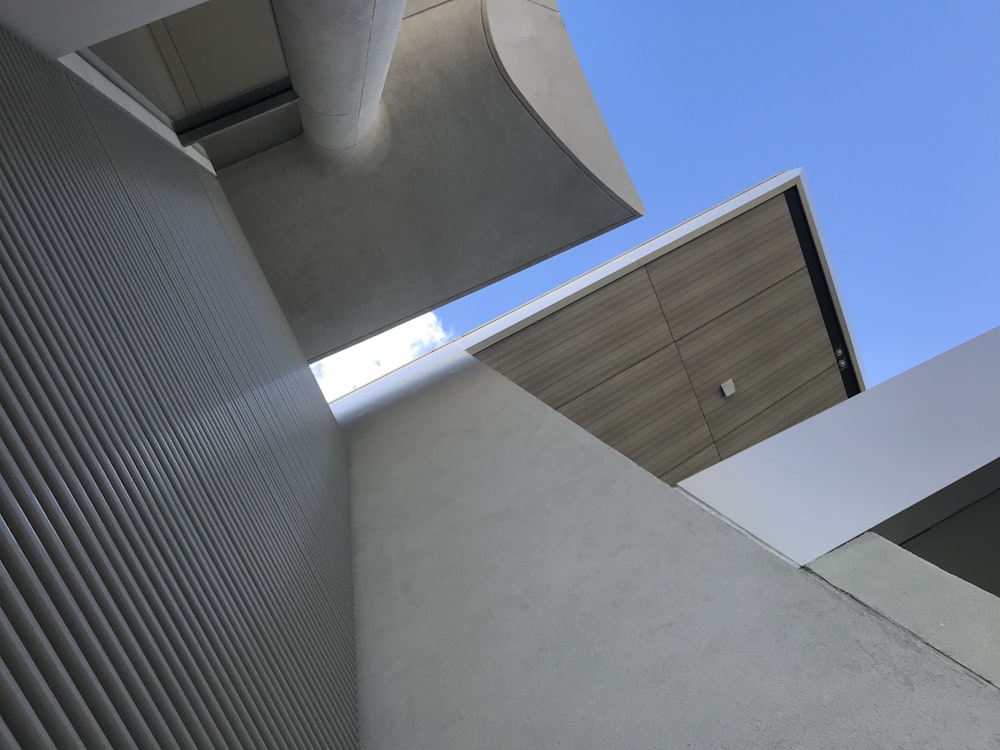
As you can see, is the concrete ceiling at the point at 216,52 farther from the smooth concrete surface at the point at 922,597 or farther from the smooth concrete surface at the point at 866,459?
the smooth concrete surface at the point at 922,597

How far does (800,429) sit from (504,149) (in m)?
5.07

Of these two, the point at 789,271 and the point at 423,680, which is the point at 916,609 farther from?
the point at 789,271

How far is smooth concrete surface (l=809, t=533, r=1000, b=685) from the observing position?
201cm

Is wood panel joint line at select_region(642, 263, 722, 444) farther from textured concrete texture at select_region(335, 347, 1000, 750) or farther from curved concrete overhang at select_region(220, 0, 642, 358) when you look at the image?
textured concrete texture at select_region(335, 347, 1000, 750)

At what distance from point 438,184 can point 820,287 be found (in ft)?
12.4

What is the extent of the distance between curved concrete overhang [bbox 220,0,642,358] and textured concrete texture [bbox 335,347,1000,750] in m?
3.54

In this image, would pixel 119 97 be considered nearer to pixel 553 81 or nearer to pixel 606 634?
pixel 606 634

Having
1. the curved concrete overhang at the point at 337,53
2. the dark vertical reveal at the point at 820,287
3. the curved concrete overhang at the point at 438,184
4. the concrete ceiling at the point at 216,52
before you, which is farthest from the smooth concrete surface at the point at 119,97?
the dark vertical reveal at the point at 820,287

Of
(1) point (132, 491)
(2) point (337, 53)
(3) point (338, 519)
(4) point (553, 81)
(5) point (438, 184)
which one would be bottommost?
(3) point (338, 519)

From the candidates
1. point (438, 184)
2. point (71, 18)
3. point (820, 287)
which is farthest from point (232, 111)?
point (820, 287)

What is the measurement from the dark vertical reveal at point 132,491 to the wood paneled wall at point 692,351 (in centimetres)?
403

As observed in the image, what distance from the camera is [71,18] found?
2756 millimetres

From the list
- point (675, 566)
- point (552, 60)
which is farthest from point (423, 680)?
point (552, 60)

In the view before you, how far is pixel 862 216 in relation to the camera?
1962cm
